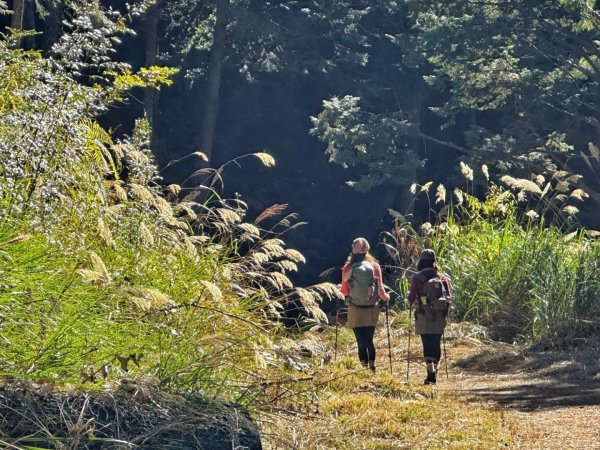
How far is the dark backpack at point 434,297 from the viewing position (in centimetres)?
1245

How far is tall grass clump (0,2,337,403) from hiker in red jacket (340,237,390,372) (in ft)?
A: 9.41

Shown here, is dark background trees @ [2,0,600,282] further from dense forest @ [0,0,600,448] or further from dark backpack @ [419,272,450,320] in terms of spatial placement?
dark backpack @ [419,272,450,320]

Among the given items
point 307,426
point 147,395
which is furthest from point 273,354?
point 147,395

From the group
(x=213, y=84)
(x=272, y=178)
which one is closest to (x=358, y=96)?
(x=272, y=178)

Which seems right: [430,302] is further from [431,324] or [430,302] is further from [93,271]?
[93,271]

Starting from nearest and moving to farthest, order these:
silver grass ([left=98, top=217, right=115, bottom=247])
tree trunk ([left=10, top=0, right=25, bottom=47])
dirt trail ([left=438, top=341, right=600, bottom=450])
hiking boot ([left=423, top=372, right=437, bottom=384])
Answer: silver grass ([left=98, top=217, right=115, bottom=247])
dirt trail ([left=438, top=341, right=600, bottom=450])
hiking boot ([left=423, top=372, right=437, bottom=384])
tree trunk ([left=10, top=0, right=25, bottom=47])

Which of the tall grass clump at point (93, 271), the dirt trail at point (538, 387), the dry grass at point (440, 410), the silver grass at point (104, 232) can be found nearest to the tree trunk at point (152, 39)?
the dirt trail at point (538, 387)

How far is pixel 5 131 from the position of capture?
24.8 ft

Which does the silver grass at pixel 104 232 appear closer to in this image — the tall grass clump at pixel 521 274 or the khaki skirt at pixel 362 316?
the khaki skirt at pixel 362 316

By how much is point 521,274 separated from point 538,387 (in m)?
4.45

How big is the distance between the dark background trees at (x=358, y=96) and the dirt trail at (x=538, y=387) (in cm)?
1392

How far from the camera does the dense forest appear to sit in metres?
6.97

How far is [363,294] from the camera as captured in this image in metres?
12.7

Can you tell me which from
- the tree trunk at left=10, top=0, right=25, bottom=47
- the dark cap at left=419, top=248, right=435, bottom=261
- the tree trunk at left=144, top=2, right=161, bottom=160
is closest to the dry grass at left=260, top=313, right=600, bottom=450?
the dark cap at left=419, top=248, right=435, bottom=261
